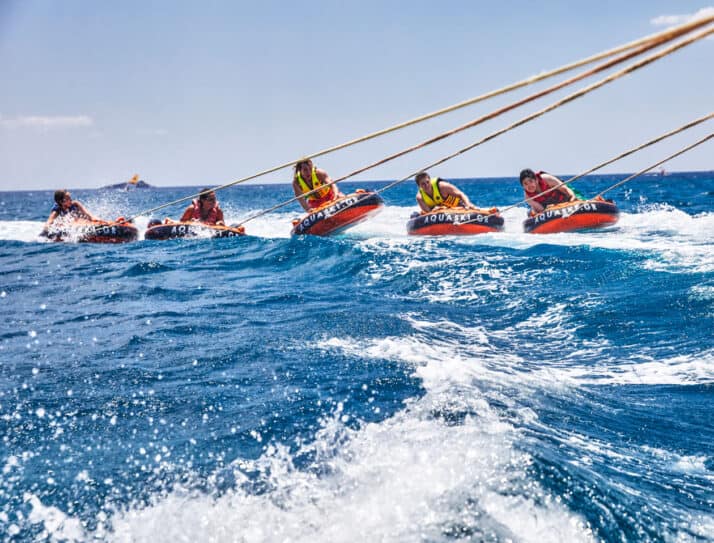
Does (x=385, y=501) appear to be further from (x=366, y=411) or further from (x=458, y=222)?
(x=458, y=222)

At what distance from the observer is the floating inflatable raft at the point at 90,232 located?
16.6 metres

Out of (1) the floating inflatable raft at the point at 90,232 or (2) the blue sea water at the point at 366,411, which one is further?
(1) the floating inflatable raft at the point at 90,232

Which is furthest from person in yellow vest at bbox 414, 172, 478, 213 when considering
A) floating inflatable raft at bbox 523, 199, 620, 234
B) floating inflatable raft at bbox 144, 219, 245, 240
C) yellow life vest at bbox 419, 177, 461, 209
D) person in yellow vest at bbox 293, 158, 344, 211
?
floating inflatable raft at bbox 144, 219, 245, 240

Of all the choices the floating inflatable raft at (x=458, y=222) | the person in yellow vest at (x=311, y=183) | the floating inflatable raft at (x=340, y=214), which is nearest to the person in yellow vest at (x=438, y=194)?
the floating inflatable raft at (x=458, y=222)

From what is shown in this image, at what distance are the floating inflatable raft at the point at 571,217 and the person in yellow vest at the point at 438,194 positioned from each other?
6.42 ft

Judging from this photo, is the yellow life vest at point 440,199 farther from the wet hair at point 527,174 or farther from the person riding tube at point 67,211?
the person riding tube at point 67,211

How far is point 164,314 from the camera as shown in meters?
7.72

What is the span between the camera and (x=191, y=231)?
16.5m

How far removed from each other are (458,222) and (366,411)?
38.7 feet

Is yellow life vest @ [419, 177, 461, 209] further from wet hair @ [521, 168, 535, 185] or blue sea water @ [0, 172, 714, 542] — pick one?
blue sea water @ [0, 172, 714, 542]

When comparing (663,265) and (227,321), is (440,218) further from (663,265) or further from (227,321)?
(227,321)

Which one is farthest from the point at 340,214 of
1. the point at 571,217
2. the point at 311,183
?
the point at 571,217

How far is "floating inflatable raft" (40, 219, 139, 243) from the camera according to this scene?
16.6 meters

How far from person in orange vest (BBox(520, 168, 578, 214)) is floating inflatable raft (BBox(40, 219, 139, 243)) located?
11.1 meters
